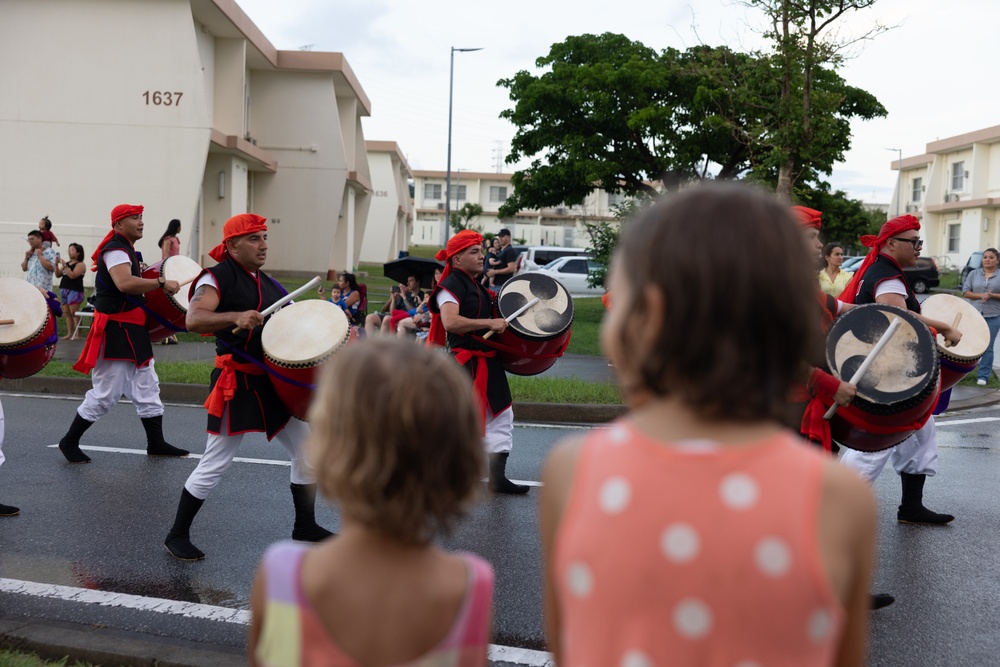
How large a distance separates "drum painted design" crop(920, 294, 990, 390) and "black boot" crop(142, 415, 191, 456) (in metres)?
5.44

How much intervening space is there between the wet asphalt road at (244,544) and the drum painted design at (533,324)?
3.00ft

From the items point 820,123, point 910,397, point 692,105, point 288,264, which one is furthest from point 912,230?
point 288,264

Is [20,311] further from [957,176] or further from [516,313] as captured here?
[957,176]

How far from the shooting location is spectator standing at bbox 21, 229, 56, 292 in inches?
616

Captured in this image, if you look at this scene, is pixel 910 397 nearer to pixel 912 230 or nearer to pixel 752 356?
pixel 912 230

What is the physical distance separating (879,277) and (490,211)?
8994cm

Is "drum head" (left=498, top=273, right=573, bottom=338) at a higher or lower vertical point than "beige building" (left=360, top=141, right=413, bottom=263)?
lower

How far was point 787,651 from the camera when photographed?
1.39 metres

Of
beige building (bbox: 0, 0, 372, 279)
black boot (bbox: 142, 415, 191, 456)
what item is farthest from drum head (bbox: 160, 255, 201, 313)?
beige building (bbox: 0, 0, 372, 279)

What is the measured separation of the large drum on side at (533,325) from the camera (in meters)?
7.08

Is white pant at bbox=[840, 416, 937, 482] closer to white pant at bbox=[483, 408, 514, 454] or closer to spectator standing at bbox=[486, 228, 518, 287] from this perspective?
white pant at bbox=[483, 408, 514, 454]

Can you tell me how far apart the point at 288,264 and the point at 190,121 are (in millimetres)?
10312

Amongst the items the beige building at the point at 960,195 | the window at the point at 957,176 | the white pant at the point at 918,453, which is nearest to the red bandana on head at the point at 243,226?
the white pant at the point at 918,453

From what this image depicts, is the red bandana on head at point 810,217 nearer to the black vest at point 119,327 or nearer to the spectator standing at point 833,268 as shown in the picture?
the black vest at point 119,327
